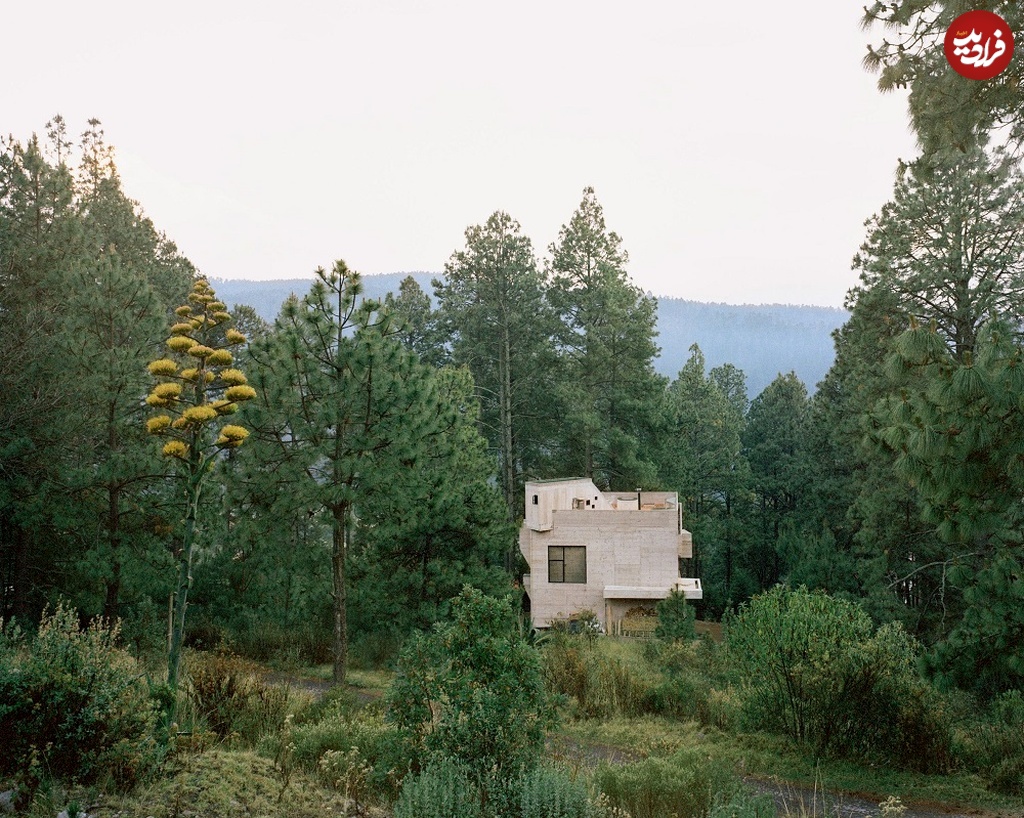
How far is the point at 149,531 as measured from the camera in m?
17.3

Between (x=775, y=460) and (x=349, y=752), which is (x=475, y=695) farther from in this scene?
(x=775, y=460)

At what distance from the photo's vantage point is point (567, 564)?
2494 centimetres

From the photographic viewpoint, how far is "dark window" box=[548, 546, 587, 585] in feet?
81.7

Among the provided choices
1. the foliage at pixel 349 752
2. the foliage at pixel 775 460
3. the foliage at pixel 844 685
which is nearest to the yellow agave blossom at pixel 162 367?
the foliage at pixel 349 752

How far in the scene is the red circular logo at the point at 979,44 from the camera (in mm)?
7152

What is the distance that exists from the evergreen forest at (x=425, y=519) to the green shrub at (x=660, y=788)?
0.18 feet

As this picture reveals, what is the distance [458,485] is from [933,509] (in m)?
12.5

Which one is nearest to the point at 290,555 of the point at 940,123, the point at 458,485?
the point at 458,485

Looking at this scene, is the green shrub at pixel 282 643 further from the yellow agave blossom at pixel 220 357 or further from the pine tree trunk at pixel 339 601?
the yellow agave blossom at pixel 220 357

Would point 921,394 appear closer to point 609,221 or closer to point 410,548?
point 410,548

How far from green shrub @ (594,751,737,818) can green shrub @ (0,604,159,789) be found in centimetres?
328

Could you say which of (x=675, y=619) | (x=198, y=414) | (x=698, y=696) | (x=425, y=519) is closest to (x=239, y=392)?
(x=198, y=414)

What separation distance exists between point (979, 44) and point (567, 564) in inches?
770

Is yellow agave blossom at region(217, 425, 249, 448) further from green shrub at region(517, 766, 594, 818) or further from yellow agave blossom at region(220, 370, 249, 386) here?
green shrub at region(517, 766, 594, 818)
